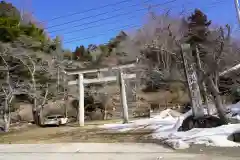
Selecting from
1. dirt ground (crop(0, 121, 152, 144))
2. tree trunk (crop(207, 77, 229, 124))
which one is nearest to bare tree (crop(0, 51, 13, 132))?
dirt ground (crop(0, 121, 152, 144))

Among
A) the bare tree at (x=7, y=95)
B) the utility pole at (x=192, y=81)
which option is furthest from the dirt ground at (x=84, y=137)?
the bare tree at (x=7, y=95)

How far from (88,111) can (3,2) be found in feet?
55.8

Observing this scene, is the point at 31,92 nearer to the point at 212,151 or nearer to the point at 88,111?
the point at 88,111

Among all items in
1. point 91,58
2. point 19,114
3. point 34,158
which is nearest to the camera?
point 34,158

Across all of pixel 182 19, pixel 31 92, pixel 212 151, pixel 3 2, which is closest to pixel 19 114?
pixel 31 92

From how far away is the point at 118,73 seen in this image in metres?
23.4

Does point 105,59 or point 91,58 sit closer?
point 105,59

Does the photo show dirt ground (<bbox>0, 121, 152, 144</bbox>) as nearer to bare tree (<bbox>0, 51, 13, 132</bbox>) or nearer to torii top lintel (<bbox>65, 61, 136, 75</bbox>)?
bare tree (<bbox>0, 51, 13, 132</bbox>)

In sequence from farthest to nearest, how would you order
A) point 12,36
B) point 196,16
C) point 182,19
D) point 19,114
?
point 196,16 < point 19,114 < point 12,36 < point 182,19

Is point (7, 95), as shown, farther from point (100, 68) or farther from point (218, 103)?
point (218, 103)

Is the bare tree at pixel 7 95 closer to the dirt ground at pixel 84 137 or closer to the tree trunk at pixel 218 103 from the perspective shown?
the dirt ground at pixel 84 137

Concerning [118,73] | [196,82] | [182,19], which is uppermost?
[182,19]

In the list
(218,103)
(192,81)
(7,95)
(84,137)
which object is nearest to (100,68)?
(7,95)

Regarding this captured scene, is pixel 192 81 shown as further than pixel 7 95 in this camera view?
No
